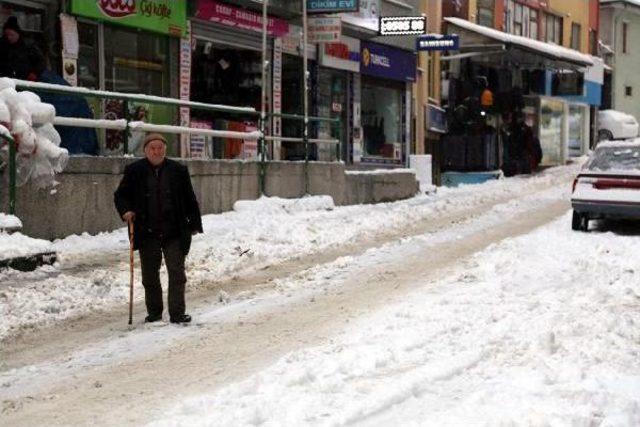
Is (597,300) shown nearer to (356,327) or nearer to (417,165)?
(356,327)

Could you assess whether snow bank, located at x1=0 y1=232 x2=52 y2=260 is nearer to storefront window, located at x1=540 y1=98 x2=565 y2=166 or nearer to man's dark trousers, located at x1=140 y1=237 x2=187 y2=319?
man's dark trousers, located at x1=140 y1=237 x2=187 y2=319

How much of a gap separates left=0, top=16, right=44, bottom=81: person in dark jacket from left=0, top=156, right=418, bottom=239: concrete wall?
189cm

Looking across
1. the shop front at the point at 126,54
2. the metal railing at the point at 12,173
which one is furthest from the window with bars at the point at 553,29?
the metal railing at the point at 12,173

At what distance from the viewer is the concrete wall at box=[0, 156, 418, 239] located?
10414 millimetres

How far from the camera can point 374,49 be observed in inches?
909

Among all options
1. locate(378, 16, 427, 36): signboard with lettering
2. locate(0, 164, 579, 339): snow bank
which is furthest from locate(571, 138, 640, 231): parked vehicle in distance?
locate(378, 16, 427, 36): signboard with lettering

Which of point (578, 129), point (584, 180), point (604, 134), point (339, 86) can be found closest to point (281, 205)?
point (584, 180)

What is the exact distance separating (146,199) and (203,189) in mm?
6223

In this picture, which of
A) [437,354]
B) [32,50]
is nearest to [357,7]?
[32,50]

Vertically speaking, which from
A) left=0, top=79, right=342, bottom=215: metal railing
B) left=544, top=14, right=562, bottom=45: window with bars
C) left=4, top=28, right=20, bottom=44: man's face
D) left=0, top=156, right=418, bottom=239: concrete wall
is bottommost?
left=0, top=156, right=418, bottom=239: concrete wall

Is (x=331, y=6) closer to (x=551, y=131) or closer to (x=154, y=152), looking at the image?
(x=154, y=152)

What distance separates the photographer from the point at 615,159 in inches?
544

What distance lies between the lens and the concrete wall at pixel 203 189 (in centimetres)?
1041

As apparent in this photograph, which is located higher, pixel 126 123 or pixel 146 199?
pixel 126 123
